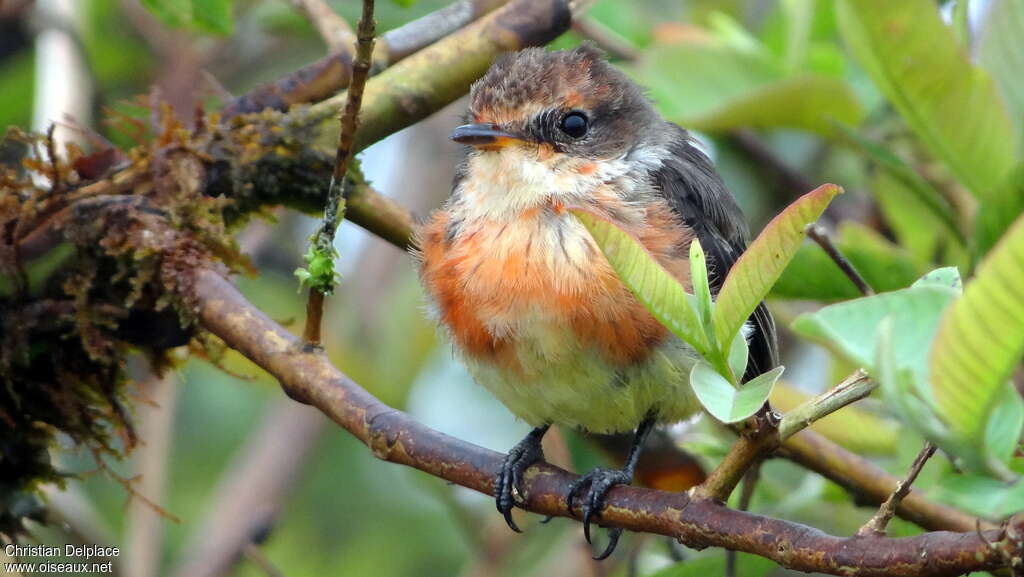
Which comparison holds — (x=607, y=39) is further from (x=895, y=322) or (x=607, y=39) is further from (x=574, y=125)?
(x=895, y=322)

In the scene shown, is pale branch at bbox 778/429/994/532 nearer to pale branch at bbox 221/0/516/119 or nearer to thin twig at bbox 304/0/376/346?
thin twig at bbox 304/0/376/346

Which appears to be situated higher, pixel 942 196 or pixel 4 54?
pixel 4 54

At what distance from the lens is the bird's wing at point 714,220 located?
3352mm

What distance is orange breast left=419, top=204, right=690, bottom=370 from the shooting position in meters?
2.88

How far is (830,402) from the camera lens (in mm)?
1848

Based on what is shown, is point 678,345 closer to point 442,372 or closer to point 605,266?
point 605,266

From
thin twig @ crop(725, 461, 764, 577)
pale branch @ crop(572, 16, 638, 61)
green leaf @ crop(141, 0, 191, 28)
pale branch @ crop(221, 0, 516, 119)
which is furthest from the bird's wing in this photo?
green leaf @ crop(141, 0, 191, 28)

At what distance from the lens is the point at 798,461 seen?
127 inches

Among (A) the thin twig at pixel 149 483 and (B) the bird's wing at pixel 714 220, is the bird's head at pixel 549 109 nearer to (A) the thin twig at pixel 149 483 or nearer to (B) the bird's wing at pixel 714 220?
(B) the bird's wing at pixel 714 220

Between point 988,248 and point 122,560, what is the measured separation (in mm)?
2953

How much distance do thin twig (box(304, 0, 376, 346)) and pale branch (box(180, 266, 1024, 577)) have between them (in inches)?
4.2

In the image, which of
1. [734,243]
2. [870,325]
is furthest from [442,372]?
[870,325]

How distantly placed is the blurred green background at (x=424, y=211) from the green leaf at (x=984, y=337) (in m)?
1.64

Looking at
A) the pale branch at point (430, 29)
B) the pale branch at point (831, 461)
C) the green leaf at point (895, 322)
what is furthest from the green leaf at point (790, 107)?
the green leaf at point (895, 322)
